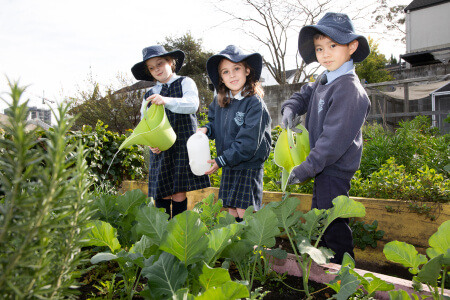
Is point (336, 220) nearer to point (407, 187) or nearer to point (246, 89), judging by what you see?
point (407, 187)

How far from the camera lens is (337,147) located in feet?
5.93

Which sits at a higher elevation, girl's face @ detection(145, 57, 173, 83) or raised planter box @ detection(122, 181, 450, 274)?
girl's face @ detection(145, 57, 173, 83)

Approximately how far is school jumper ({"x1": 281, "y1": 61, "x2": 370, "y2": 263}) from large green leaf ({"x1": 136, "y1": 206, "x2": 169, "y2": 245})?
39.4 inches

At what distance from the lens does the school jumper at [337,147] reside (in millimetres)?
1796

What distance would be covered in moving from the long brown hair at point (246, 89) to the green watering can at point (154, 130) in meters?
0.48

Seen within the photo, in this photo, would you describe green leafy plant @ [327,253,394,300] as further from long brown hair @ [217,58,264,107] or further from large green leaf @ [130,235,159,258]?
long brown hair @ [217,58,264,107]

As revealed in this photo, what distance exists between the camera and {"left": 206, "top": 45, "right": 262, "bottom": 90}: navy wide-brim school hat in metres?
2.58

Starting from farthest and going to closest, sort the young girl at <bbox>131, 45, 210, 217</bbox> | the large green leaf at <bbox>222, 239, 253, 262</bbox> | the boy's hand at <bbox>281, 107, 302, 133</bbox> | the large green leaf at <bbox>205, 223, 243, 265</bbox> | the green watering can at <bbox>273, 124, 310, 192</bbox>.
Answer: the young girl at <bbox>131, 45, 210, 217</bbox>, the boy's hand at <bbox>281, 107, 302, 133</bbox>, the green watering can at <bbox>273, 124, 310, 192</bbox>, the large green leaf at <bbox>222, 239, 253, 262</bbox>, the large green leaf at <bbox>205, 223, 243, 265</bbox>

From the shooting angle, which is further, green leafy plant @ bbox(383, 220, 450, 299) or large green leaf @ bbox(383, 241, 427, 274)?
large green leaf @ bbox(383, 241, 427, 274)

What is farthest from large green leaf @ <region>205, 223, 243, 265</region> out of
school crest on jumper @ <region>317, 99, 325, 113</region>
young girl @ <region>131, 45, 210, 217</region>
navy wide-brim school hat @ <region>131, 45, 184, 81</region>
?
navy wide-brim school hat @ <region>131, 45, 184, 81</region>

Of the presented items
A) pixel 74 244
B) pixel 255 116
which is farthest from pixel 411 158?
pixel 74 244

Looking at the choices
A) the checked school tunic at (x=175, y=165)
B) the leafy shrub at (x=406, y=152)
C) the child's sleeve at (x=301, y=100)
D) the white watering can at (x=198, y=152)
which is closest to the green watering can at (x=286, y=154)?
the child's sleeve at (x=301, y=100)

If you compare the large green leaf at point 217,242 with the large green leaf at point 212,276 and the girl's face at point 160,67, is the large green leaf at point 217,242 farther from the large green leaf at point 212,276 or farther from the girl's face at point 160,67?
the girl's face at point 160,67

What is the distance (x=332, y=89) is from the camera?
6.45 feet
